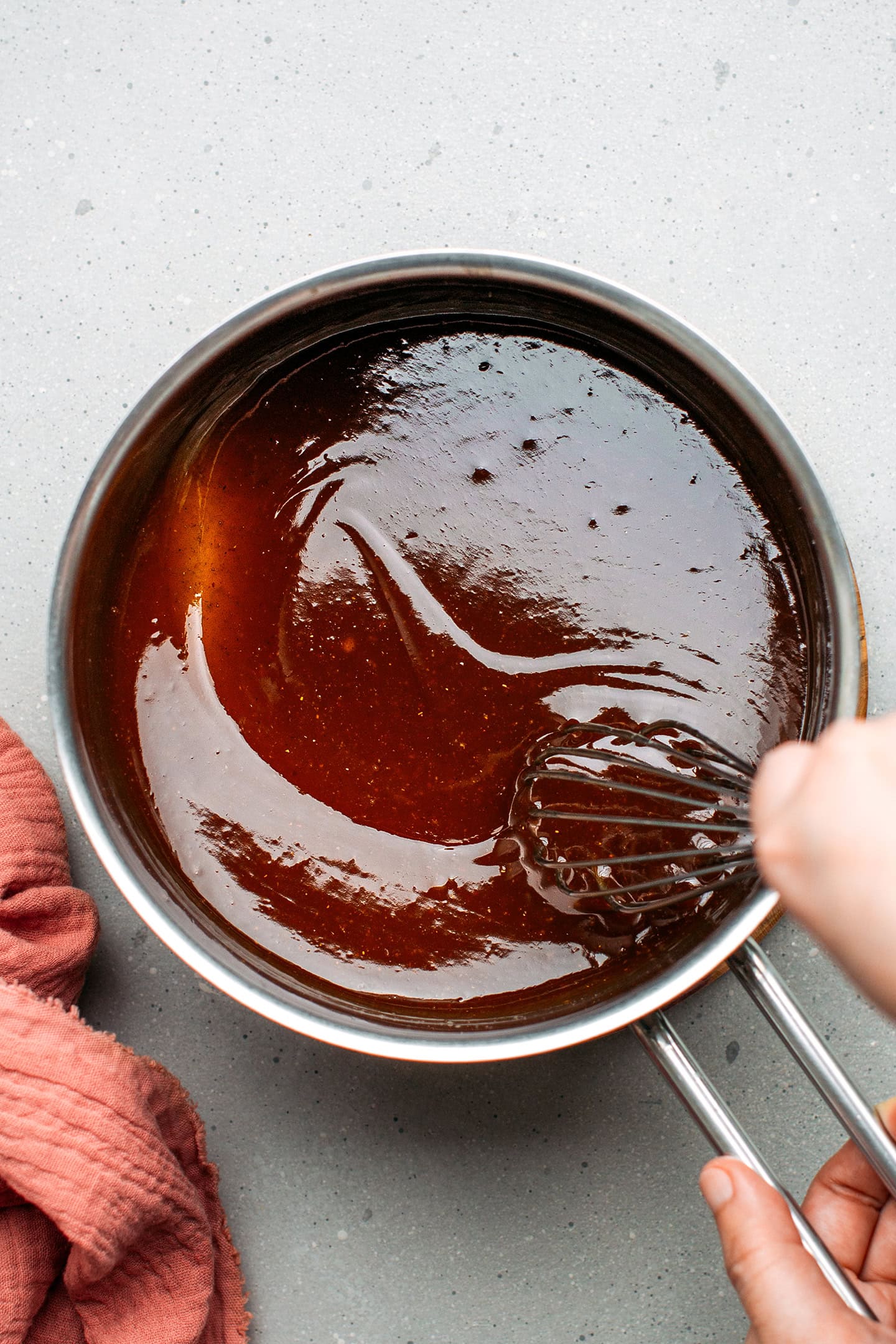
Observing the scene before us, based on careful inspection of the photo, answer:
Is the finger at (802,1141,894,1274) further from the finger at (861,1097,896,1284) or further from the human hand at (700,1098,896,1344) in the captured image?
the human hand at (700,1098,896,1344)

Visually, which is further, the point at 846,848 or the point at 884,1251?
the point at 884,1251

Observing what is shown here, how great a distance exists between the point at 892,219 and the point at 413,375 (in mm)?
440

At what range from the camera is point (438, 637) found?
2.40 feet

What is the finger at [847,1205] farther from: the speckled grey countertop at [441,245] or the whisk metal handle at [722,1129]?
the whisk metal handle at [722,1129]

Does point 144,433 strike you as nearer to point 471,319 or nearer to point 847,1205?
point 471,319

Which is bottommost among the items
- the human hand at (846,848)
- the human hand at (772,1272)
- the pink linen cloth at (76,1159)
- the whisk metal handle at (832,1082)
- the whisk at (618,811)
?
the pink linen cloth at (76,1159)

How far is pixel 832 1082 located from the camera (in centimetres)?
58

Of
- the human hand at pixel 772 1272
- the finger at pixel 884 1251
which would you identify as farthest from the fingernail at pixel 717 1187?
the finger at pixel 884 1251

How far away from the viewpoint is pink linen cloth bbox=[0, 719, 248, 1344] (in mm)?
728

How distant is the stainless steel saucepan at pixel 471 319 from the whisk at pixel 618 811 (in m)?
0.04

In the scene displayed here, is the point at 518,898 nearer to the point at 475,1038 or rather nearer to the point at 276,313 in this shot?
the point at 475,1038

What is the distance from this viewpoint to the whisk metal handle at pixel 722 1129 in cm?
57

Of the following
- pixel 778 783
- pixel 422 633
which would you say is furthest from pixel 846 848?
pixel 422 633

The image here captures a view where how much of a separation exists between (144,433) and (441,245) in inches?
12.9
